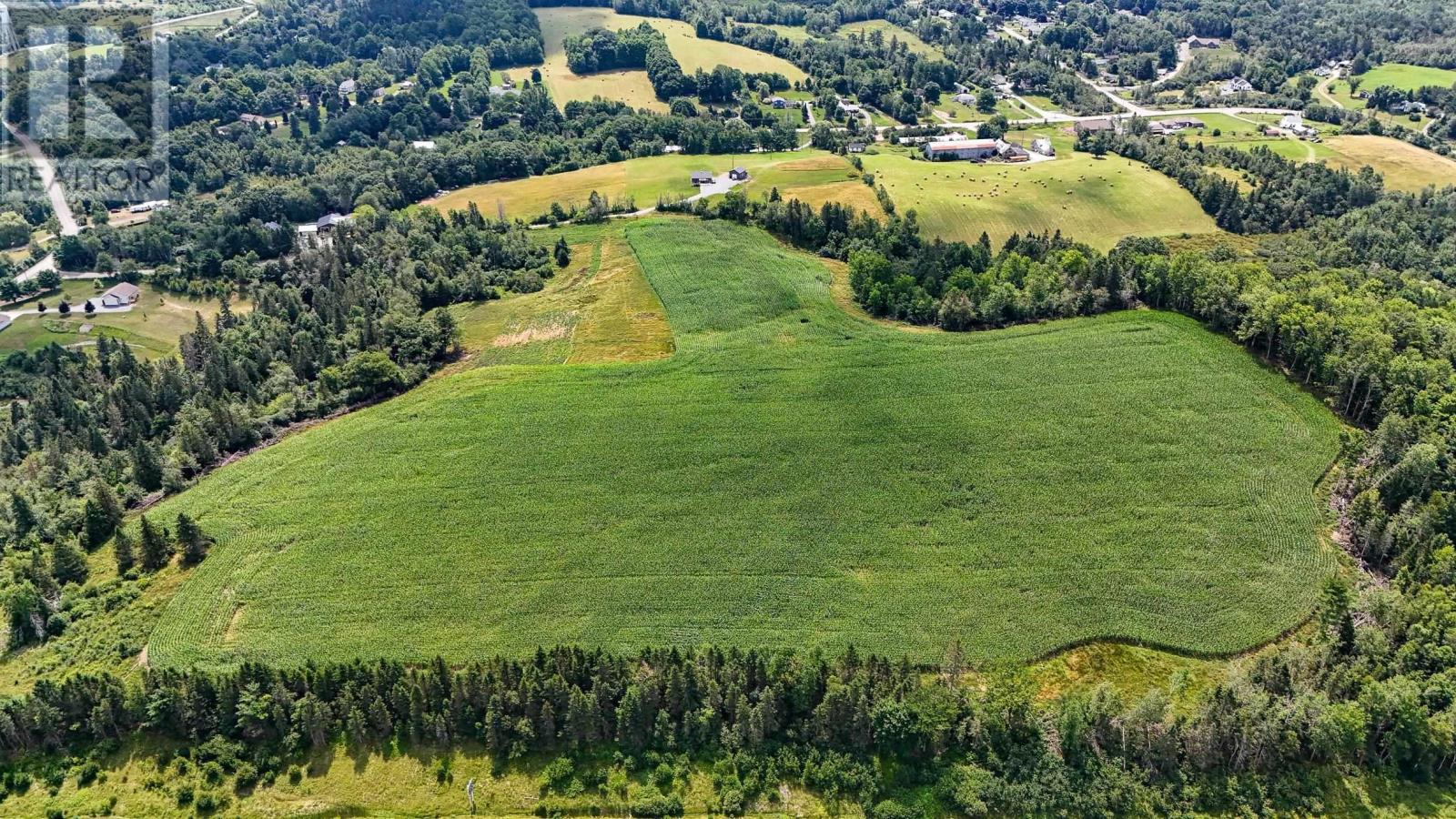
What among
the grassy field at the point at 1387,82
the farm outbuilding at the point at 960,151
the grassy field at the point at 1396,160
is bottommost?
the farm outbuilding at the point at 960,151

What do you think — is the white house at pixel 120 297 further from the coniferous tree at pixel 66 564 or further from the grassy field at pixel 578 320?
the coniferous tree at pixel 66 564

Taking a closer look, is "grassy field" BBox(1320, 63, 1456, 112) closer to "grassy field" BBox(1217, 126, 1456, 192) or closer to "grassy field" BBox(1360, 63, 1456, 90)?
"grassy field" BBox(1360, 63, 1456, 90)

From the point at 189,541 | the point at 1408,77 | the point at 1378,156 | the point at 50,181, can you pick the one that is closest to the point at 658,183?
the point at 189,541

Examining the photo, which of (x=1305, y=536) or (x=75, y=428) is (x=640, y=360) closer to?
(x=75, y=428)

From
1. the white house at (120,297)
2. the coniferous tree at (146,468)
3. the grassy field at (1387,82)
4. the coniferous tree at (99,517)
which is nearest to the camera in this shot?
the coniferous tree at (99,517)

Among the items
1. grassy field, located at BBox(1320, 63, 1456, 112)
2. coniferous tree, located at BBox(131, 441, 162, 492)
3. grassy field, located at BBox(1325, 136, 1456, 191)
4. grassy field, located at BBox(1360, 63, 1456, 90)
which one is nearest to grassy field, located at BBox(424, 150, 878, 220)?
coniferous tree, located at BBox(131, 441, 162, 492)

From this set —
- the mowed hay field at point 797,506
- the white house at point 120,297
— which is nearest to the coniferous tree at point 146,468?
the mowed hay field at point 797,506

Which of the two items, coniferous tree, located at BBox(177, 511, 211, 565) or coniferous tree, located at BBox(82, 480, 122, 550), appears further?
coniferous tree, located at BBox(82, 480, 122, 550)
